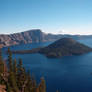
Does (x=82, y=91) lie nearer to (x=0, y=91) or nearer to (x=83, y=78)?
(x=83, y=78)

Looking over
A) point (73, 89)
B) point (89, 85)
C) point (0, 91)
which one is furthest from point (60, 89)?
point (0, 91)

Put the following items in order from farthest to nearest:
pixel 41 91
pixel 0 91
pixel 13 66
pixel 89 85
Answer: pixel 89 85, pixel 13 66, pixel 41 91, pixel 0 91

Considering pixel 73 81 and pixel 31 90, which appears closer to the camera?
pixel 31 90

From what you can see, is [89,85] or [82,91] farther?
[89,85]

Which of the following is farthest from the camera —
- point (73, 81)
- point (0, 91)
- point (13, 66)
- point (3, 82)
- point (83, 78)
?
point (83, 78)

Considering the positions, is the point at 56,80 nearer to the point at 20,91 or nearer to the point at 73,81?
the point at 73,81

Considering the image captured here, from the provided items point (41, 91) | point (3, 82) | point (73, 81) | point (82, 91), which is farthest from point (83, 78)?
point (3, 82)

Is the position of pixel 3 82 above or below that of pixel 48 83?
above

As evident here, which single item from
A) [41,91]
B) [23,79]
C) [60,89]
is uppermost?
[23,79]

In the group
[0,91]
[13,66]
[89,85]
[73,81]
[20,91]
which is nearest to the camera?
[0,91]
